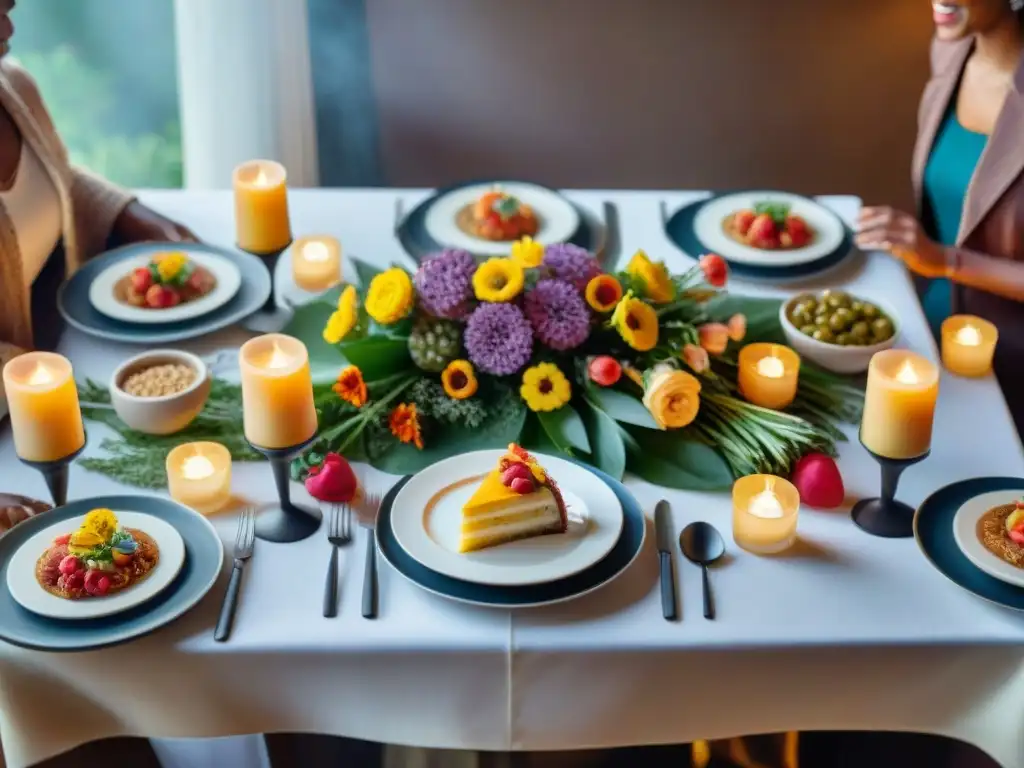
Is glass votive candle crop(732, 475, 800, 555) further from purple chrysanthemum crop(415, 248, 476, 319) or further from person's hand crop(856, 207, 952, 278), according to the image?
person's hand crop(856, 207, 952, 278)

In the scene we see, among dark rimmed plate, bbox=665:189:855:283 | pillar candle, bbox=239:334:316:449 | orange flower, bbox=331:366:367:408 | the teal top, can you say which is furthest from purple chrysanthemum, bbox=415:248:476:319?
the teal top

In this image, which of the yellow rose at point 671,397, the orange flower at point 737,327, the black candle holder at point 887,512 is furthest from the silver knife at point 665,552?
the orange flower at point 737,327

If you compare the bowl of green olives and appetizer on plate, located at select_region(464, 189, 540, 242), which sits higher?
the bowl of green olives

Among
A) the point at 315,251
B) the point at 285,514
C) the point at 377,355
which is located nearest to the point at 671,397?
the point at 377,355

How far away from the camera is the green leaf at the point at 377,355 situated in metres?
1.60

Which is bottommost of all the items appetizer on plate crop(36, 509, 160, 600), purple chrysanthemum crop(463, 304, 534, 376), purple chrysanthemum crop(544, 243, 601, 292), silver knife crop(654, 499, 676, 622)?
silver knife crop(654, 499, 676, 622)

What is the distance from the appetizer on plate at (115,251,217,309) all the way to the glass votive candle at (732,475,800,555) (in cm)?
90

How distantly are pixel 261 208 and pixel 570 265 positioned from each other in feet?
1.58

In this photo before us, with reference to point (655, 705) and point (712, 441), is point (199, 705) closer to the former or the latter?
point (655, 705)

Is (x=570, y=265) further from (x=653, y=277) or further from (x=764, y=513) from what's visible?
(x=764, y=513)

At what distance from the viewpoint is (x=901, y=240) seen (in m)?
2.00

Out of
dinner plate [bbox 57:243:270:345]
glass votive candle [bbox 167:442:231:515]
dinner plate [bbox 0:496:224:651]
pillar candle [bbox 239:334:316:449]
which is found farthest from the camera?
dinner plate [bbox 57:243:270:345]

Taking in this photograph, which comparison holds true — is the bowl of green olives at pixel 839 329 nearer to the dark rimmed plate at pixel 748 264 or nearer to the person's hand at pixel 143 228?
the dark rimmed plate at pixel 748 264

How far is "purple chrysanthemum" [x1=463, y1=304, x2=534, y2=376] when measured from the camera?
155 cm
